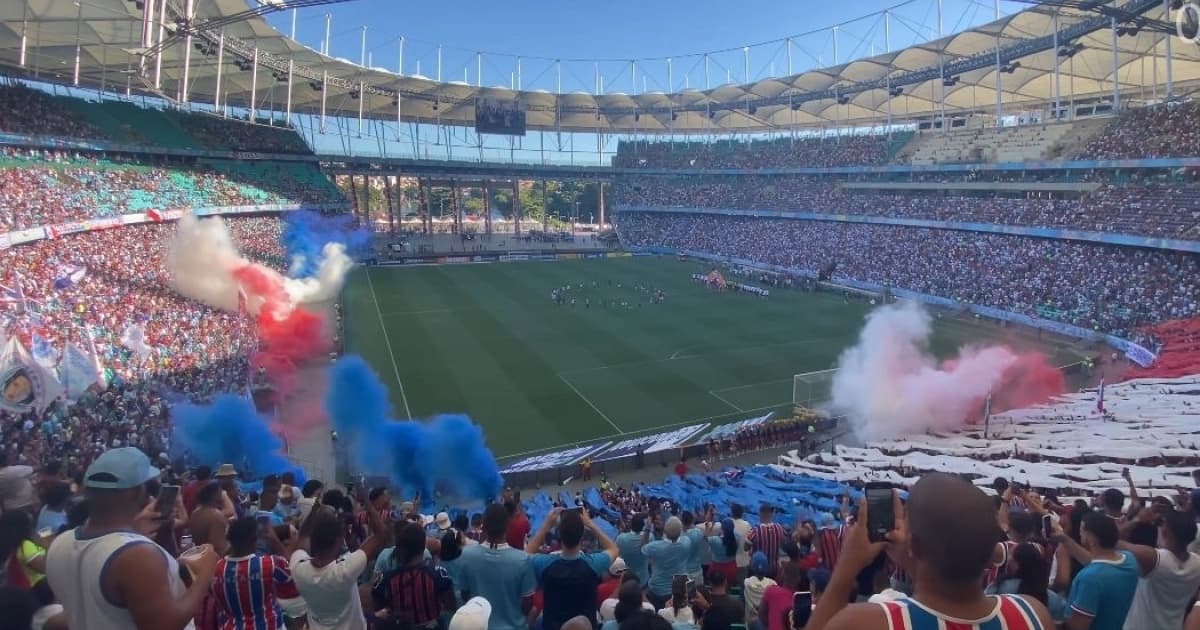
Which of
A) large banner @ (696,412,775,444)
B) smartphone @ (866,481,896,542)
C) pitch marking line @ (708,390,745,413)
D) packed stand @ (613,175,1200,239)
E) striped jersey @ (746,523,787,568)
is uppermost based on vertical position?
packed stand @ (613,175,1200,239)

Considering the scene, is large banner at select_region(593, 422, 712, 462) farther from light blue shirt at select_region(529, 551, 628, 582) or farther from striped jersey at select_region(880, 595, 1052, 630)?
striped jersey at select_region(880, 595, 1052, 630)

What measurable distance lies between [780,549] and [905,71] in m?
56.1

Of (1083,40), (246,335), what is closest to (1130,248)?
(1083,40)

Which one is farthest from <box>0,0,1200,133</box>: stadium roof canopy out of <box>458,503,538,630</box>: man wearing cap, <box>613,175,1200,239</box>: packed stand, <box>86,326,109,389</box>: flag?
<box>458,503,538,630</box>: man wearing cap

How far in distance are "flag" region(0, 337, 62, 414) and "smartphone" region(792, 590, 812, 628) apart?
1419 centimetres

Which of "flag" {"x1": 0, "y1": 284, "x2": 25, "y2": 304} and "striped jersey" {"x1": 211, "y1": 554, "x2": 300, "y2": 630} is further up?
"flag" {"x1": 0, "y1": 284, "x2": 25, "y2": 304}

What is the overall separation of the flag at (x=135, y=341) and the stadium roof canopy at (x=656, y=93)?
8658 millimetres

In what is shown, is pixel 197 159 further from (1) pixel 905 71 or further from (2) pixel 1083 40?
(2) pixel 1083 40

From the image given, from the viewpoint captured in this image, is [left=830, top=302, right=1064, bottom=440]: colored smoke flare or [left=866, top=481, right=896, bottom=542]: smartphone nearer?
[left=866, top=481, right=896, bottom=542]: smartphone

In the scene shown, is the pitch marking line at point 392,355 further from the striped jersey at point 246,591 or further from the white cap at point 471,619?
the white cap at point 471,619

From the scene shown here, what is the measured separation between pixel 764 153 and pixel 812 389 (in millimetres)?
55035

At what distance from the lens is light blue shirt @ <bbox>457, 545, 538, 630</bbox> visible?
450cm

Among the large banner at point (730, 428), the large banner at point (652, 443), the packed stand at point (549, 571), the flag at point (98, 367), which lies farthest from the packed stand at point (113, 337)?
the large banner at point (730, 428)

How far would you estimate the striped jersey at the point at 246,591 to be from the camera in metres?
3.89
